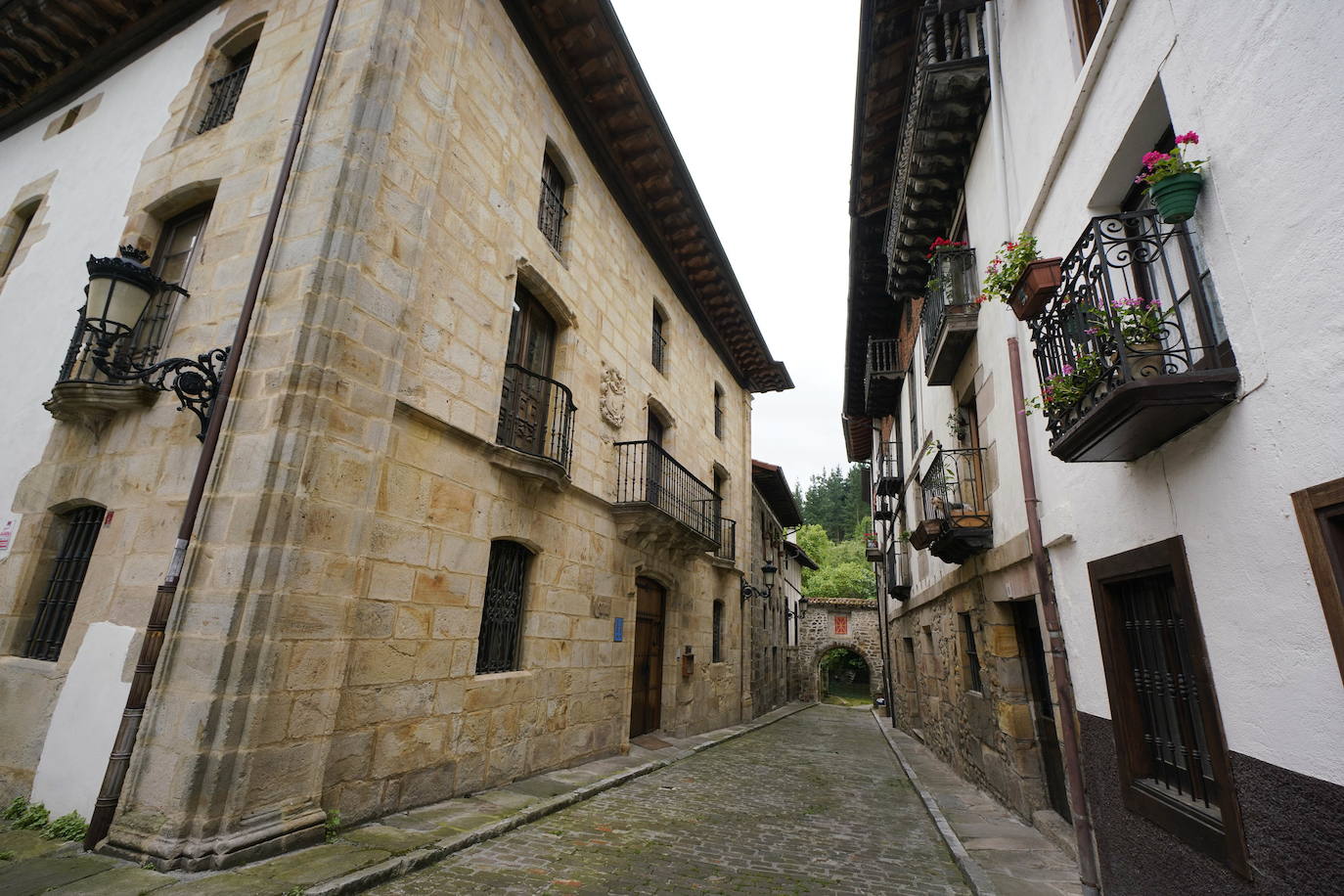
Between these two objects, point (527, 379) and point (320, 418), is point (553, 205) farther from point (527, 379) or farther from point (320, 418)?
point (320, 418)

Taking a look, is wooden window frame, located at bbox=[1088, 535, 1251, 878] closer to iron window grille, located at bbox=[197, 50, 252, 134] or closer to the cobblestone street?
the cobblestone street

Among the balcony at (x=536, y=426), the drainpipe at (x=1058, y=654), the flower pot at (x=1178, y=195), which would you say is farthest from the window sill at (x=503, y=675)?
the flower pot at (x=1178, y=195)

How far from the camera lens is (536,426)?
7.80 meters

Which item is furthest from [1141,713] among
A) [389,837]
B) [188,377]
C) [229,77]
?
[229,77]

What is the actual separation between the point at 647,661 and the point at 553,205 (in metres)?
7.60

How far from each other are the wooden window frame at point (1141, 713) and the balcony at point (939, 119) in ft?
17.2

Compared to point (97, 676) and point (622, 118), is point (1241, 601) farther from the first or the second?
point (622, 118)

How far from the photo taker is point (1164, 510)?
10.6 feet

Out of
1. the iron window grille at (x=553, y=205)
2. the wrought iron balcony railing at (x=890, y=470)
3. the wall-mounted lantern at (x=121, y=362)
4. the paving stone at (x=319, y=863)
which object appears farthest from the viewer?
the wrought iron balcony railing at (x=890, y=470)

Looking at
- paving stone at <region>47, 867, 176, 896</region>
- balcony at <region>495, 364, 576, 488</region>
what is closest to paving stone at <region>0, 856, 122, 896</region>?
paving stone at <region>47, 867, 176, 896</region>

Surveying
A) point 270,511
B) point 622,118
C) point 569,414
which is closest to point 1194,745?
point 270,511

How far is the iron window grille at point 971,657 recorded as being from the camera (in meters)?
7.50

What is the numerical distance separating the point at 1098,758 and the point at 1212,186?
139 inches

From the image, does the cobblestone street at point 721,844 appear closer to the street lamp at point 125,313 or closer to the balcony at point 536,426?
Answer: the balcony at point 536,426
